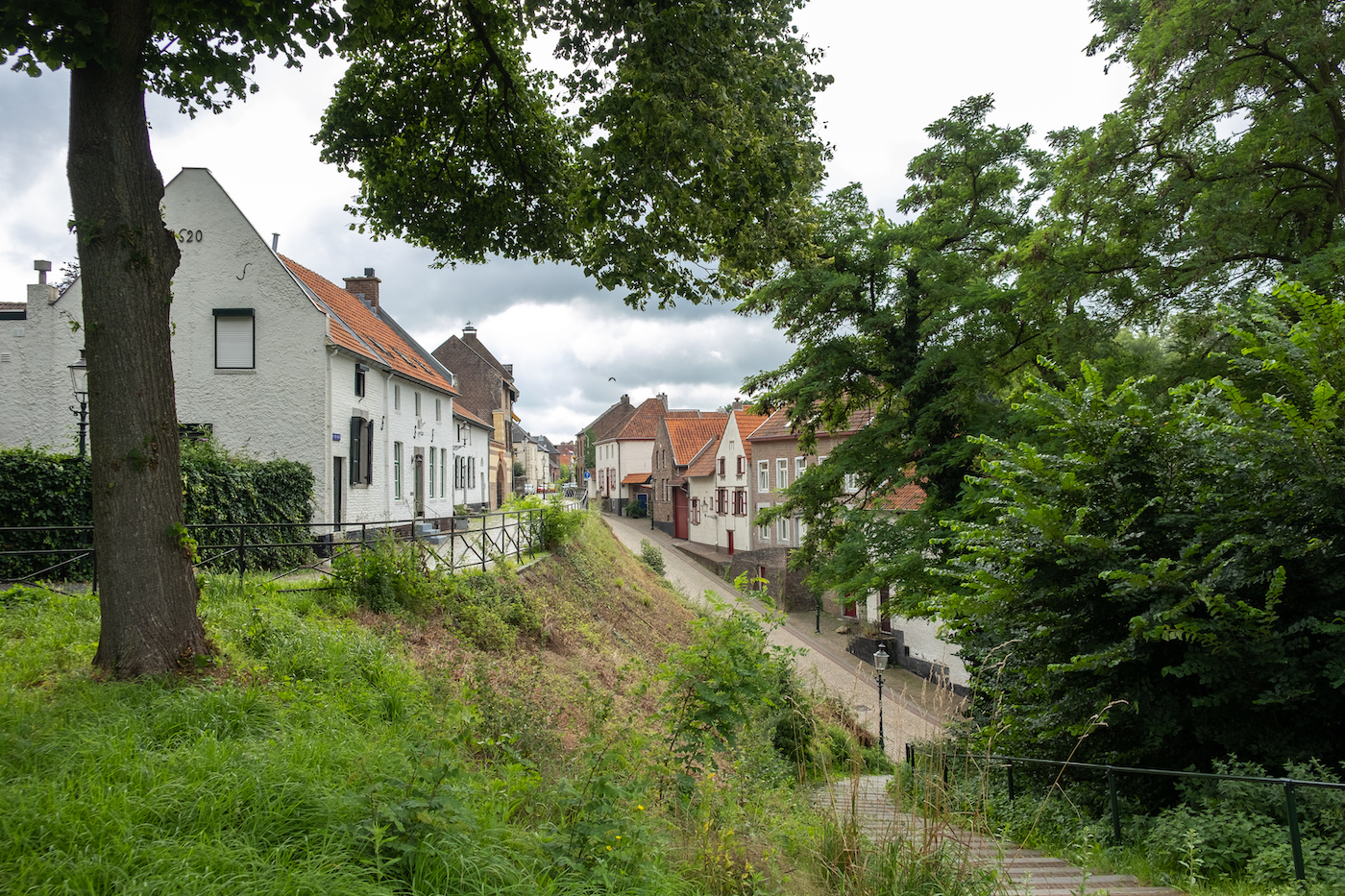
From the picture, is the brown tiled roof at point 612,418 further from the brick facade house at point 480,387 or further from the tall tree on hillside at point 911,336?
the tall tree on hillside at point 911,336

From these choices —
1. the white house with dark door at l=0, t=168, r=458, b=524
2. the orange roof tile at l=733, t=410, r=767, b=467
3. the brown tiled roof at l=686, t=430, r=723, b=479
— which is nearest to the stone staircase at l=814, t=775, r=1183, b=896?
the white house with dark door at l=0, t=168, r=458, b=524

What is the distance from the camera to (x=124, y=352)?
5387 millimetres

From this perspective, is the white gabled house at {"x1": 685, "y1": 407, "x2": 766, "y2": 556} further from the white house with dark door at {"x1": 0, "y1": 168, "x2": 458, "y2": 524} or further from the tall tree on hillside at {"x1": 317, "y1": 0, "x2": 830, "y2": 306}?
the tall tree on hillside at {"x1": 317, "y1": 0, "x2": 830, "y2": 306}

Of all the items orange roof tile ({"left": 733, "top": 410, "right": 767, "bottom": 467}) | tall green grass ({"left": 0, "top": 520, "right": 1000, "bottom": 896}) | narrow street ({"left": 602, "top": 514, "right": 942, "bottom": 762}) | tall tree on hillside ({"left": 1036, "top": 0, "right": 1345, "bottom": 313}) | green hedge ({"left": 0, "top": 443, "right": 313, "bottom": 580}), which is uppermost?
tall tree on hillside ({"left": 1036, "top": 0, "right": 1345, "bottom": 313})

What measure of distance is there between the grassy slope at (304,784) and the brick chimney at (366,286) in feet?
89.6

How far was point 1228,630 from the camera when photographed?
20.5 ft

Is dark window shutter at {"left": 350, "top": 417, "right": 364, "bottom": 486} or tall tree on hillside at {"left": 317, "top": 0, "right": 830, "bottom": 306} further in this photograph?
dark window shutter at {"left": 350, "top": 417, "right": 364, "bottom": 486}

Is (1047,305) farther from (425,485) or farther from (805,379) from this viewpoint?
(425,485)

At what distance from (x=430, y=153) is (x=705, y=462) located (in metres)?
39.8

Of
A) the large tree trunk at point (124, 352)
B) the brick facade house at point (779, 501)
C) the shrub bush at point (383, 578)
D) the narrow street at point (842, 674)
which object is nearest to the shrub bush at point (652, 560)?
the narrow street at point (842, 674)

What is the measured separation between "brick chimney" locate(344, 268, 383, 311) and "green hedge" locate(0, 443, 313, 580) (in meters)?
18.1

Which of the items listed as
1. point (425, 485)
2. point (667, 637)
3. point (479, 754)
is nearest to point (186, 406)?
point (425, 485)

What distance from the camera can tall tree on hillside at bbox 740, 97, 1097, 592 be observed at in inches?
595

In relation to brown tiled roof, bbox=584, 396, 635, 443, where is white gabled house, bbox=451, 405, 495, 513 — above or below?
below
